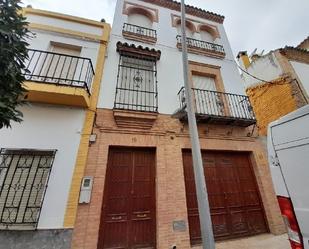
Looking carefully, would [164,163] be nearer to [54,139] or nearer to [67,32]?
[54,139]

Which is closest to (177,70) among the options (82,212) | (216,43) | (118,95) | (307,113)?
(118,95)

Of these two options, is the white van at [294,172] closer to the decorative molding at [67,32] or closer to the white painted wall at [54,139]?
the white painted wall at [54,139]

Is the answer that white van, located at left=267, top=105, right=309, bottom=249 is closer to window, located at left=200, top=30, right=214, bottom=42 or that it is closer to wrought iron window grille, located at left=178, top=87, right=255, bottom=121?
wrought iron window grille, located at left=178, top=87, right=255, bottom=121

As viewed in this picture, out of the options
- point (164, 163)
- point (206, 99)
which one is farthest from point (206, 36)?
point (164, 163)

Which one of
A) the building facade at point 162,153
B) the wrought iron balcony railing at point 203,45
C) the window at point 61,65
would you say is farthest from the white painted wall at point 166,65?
the window at point 61,65

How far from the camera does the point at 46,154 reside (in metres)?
4.28

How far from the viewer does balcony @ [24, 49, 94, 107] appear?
14.2 feet

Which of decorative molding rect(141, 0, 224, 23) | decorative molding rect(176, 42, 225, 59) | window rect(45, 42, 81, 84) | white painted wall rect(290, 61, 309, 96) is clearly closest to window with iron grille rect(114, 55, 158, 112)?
window rect(45, 42, 81, 84)

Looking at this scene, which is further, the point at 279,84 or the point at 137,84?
the point at 279,84

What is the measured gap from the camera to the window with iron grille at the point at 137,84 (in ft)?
→ 18.7

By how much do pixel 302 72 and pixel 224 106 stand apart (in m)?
5.10

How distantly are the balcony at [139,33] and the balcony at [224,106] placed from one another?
9.26ft

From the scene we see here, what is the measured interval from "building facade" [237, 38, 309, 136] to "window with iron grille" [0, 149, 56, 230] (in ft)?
29.3

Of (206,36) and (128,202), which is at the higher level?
(206,36)
